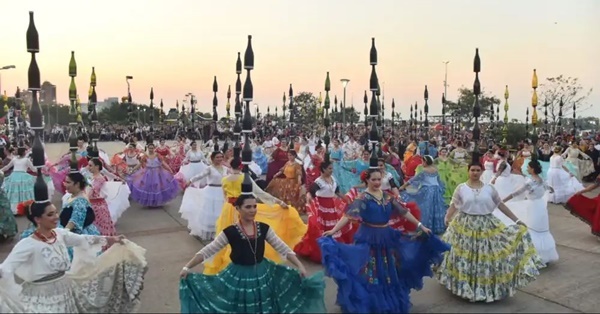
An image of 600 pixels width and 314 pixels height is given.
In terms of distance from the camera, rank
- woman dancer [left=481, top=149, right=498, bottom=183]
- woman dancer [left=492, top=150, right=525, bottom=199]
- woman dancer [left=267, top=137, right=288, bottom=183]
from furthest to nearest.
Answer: woman dancer [left=267, top=137, right=288, bottom=183], woman dancer [left=481, top=149, right=498, bottom=183], woman dancer [left=492, top=150, right=525, bottom=199]

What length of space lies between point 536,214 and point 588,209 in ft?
6.10

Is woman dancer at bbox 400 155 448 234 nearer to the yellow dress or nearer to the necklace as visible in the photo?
the yellow dress

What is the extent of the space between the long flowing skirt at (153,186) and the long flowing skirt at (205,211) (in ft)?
11.6

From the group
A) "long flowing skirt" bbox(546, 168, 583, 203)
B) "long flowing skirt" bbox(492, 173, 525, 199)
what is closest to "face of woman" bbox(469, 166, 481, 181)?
"long flowing skirt" bbox(492, 173, 525, 199)

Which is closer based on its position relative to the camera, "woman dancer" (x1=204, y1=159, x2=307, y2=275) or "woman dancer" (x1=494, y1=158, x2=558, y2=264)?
"woman dancer" (x1=204, y1=159, x2=307, y2=275)

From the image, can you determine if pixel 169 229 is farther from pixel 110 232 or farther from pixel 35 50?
pixel 35 50

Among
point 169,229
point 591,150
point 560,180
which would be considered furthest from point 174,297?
point 591,150

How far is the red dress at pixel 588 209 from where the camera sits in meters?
9.22

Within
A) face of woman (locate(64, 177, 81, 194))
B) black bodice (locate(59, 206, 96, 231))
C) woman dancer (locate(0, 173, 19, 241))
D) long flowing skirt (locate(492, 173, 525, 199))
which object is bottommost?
woman dancer (locate(0, 173, 19, 241))

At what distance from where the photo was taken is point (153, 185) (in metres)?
13.6

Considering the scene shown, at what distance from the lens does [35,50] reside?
5.35 meters

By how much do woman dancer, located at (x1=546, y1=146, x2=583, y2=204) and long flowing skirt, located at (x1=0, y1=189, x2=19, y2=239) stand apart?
44.6 ft

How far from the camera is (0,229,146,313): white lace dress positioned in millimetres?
4668

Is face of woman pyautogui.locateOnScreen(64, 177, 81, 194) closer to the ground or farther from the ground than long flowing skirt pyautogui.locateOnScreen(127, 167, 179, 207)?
farther from the ground
